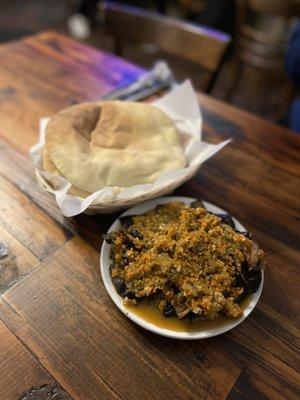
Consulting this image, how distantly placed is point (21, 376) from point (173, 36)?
170 centimetres

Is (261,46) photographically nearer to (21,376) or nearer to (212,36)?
(212,36)

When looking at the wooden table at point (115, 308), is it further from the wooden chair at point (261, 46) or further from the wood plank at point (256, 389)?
the wooden chair at point (261, 46)

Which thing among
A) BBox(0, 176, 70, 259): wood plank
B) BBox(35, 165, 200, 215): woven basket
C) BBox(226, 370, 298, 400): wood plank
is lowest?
BBox(0, 176, 70, 259): wood plank

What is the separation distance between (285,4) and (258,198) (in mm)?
1996

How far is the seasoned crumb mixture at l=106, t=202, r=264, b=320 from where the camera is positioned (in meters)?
0.78

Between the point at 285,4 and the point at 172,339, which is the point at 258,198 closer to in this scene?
the point at 172,339

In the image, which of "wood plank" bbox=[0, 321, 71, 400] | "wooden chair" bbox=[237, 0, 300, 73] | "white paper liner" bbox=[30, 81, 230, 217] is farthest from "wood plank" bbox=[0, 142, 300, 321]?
"wooden chair" bbox=[237, 0, 300, 73]

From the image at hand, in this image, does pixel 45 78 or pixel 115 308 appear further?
pixel 45 78

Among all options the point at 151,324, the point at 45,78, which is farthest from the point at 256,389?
the point at 45,78

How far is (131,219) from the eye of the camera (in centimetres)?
96

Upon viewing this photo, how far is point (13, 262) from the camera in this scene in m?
0.94

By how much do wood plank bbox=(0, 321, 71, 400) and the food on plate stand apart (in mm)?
Result: 434

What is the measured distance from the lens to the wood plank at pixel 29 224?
990 millimetres

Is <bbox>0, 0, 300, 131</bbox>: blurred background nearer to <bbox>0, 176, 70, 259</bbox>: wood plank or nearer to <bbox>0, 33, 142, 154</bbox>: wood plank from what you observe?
<bbox>0, 33, 142, 154</bbox>: wood plank
